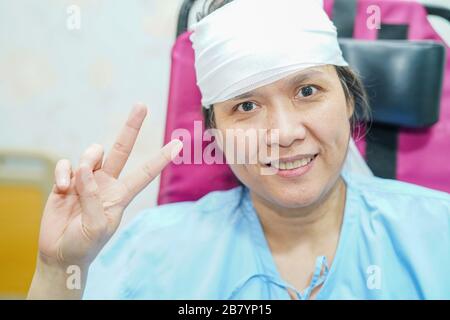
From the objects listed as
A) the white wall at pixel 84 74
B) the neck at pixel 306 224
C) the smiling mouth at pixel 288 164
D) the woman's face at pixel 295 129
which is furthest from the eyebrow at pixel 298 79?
the white wall at pixel 84 74

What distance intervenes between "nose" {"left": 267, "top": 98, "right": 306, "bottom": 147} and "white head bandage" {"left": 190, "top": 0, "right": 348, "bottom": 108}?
43mm

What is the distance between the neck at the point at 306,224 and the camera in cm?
88

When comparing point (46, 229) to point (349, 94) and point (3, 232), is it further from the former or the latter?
point (349, 94)

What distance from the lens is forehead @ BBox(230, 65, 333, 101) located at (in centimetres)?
74

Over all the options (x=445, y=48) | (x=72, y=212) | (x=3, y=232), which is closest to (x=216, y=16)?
(x=72, y=212)

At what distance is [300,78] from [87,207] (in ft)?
1.22

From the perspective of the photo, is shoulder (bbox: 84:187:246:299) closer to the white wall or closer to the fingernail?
the white wall

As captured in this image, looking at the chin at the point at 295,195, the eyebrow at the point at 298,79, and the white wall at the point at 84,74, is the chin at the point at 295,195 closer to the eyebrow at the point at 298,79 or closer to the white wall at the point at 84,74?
the eyebrow at the point at 298,79

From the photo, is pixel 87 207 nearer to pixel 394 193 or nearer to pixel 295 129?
pixel 295 129

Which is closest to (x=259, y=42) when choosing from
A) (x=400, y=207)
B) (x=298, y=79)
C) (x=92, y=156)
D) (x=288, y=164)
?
(x=298, y=79)

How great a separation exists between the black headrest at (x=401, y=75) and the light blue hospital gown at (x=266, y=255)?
0.45 ft

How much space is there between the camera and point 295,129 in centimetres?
75
